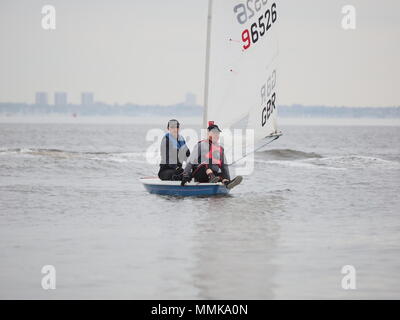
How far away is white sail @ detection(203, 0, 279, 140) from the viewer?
1691 cm

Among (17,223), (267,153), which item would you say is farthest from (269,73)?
(267,153)

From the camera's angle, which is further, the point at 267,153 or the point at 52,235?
the point at 267,153

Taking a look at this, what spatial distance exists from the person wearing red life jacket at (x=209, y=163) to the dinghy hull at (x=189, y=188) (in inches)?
5.4

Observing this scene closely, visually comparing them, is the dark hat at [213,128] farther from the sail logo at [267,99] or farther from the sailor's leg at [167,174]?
the sail logo at [267,99]

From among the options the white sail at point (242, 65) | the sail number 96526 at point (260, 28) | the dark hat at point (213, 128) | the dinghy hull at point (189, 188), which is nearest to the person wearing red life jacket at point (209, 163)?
the dark hat at point (213, 128)

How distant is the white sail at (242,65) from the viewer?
55.5 feet

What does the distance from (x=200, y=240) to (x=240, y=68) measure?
23.2 feet

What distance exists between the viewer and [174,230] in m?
12.0

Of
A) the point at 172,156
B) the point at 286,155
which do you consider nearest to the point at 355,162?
the point at 286,155

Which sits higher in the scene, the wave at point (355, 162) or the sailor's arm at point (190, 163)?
the sailor's arm at point (190, 163)

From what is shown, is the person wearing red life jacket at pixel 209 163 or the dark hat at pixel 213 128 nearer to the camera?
the person wearing red life jacket at pixel 209 163

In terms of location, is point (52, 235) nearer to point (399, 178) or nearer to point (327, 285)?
point (327, 285)

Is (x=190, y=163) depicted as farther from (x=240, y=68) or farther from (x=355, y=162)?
(x=355, y=162)
